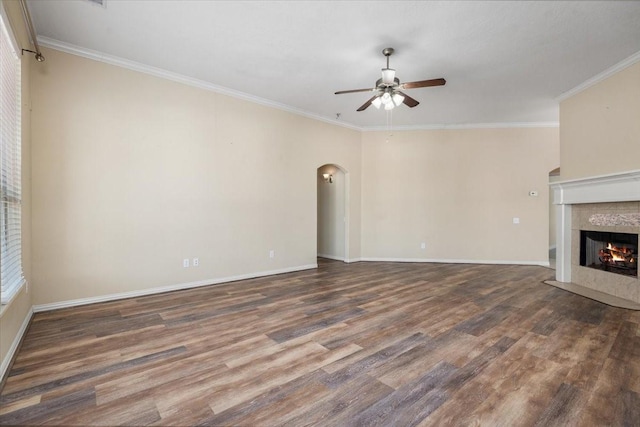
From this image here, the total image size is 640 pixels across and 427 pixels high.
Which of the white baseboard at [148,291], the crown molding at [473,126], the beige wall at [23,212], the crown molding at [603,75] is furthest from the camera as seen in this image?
the crown molding at [473,126]

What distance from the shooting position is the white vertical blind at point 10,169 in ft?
7.29

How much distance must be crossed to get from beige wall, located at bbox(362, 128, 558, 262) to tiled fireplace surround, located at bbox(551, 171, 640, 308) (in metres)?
1.56

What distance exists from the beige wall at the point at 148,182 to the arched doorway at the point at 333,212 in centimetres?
149

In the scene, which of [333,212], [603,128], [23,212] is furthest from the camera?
[333,212]

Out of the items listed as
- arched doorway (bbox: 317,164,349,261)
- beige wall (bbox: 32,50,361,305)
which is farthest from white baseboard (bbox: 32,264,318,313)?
arched doorway (bbox: 317,164,349,261)

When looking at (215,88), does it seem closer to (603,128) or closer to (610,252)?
(603,128)

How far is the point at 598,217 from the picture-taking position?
438 cm

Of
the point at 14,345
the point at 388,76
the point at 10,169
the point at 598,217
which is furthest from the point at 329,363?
the point at 598,217

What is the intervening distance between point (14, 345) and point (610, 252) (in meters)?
7.00

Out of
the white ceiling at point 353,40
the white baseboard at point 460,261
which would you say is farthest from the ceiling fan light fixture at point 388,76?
the white baseboard at point 460,261

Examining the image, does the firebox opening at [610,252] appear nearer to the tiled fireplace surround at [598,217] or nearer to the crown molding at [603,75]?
the tiled fireplace surround at [598,217]

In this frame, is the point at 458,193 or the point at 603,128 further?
the point at 458,193

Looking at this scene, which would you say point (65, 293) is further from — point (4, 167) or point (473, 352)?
point (473, 352)

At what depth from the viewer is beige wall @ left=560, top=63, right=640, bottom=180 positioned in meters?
3.78
